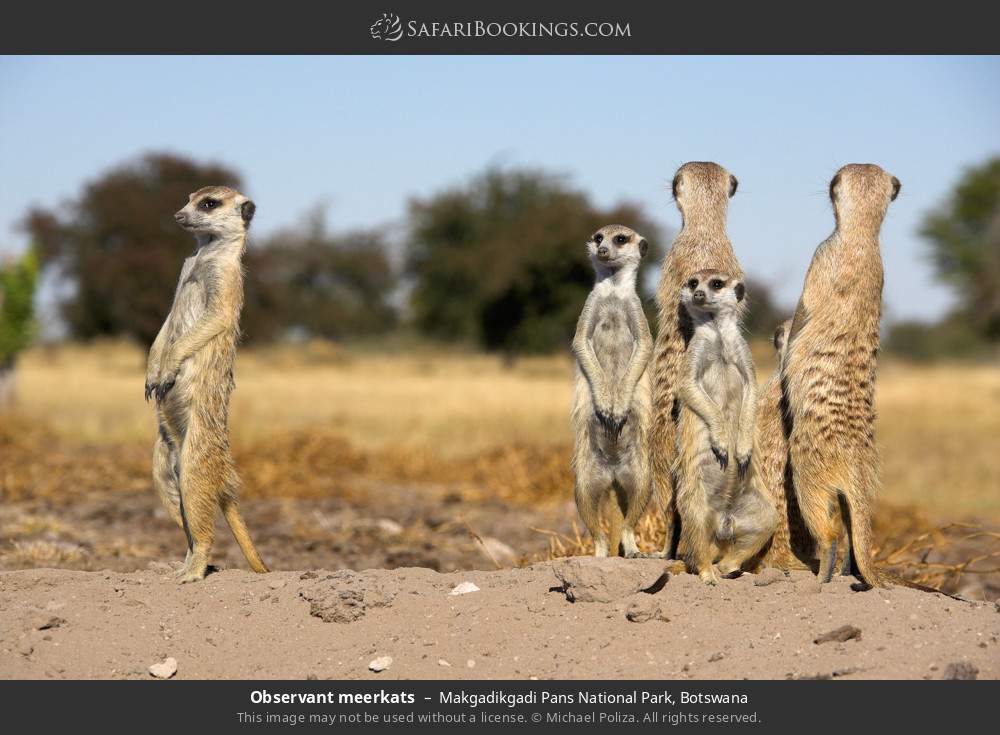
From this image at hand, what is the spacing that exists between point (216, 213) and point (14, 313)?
14.7m

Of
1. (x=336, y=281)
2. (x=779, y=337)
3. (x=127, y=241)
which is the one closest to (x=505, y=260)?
(x=127, y=241)

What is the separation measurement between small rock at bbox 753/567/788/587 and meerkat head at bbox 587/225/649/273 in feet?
5.13

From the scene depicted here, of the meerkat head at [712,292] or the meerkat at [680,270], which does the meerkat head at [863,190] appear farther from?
the meerkat head at [712,292]

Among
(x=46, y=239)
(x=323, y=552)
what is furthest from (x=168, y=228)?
(x=323, y=552)

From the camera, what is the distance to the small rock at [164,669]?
4598 millimetres

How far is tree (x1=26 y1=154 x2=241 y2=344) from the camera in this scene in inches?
1436

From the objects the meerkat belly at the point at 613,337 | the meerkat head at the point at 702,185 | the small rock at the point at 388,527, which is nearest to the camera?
the meerkat belly at the point at 613,337

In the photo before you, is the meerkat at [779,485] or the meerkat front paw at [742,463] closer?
the meerkat front paw at [742,463]

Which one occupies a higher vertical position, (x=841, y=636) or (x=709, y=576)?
(x=709, y=576)

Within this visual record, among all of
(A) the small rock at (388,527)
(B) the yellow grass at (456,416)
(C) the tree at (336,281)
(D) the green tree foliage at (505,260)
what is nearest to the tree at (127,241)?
(B) the yellow grass at (456,416)

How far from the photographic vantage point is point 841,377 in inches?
210

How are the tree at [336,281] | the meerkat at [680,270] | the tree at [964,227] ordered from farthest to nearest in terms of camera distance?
the tree at [336,281], the tree at [964,227], the meerkat at [680,270]

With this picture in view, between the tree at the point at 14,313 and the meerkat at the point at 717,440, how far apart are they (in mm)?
15583

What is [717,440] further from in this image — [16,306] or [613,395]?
[16,306]
